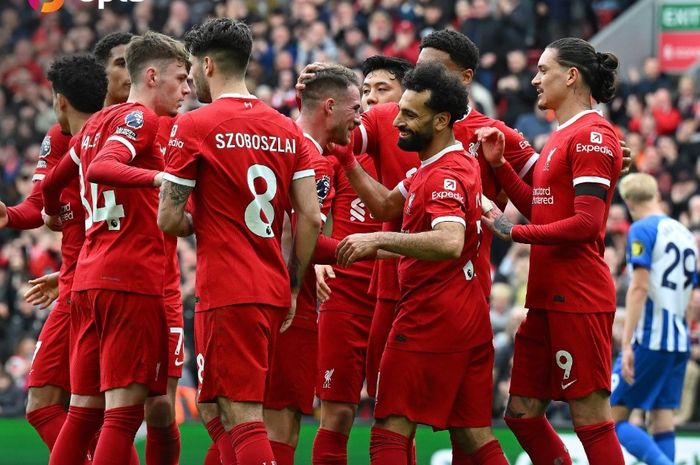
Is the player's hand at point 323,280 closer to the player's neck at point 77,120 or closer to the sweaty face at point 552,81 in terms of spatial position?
the sweaty face at point 552,81

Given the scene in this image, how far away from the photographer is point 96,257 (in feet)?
24.6

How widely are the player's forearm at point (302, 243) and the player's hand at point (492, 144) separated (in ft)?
4.55

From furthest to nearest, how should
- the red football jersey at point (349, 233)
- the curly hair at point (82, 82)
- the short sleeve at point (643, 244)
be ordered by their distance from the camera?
1. the short sleeve at point (643, 244)
2. the red football jersey at point (349, 233)
3. the curly hair at point (82, 82)

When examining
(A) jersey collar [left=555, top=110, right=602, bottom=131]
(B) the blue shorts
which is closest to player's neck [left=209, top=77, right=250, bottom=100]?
(A) jersey collar [left=555, top=110, right=602, bottom=131]

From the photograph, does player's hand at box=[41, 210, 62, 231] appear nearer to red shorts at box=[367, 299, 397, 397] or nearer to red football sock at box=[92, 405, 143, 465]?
red football sock at box=[92, 405, 143, 465]

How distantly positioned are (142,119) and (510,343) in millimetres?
6846

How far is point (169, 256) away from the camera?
312 inches

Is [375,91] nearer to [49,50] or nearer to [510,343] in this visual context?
[510,343]

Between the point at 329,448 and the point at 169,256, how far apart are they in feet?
5.25

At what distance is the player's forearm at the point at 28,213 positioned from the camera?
8469 millimetres

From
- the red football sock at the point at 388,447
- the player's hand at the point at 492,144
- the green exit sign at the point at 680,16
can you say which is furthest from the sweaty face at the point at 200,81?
the green exit sign at the point at 680,16

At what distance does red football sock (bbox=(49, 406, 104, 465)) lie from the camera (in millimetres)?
7500

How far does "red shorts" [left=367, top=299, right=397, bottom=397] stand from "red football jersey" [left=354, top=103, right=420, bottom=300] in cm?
15

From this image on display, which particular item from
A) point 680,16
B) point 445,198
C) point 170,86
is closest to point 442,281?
point 445,198
